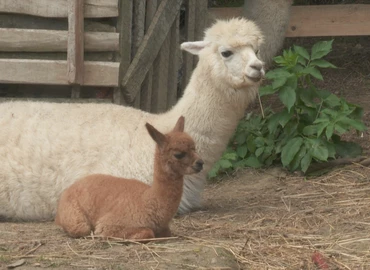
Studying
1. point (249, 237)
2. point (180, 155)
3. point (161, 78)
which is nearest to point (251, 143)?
point (161, 78)

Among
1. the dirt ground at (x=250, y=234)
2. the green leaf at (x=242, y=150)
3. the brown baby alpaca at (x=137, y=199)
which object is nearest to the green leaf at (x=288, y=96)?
the dirt ground at (x=250, y=234)

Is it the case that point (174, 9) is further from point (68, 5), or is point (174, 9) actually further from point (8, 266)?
point (8, 266)

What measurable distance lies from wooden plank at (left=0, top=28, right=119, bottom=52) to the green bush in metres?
1.79

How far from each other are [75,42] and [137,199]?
10.0 ft

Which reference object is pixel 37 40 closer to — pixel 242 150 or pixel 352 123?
pixel 242 150

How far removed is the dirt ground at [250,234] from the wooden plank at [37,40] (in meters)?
1.94

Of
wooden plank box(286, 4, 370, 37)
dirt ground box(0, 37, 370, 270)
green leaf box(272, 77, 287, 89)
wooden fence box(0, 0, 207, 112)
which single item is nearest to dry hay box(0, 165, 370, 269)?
dirt ground box(0, 37, 370, 270)

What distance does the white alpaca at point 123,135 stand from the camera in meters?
7.09

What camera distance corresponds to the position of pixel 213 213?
720 cm

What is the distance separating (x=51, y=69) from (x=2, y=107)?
3.34 ft

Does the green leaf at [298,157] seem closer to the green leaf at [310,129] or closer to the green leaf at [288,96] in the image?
the green leaf at [310,129]

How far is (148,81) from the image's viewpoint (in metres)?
9.40

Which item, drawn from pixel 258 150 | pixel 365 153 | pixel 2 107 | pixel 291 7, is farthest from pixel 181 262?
pixel 291 7

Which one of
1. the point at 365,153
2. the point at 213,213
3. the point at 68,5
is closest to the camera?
the point at 213,213
